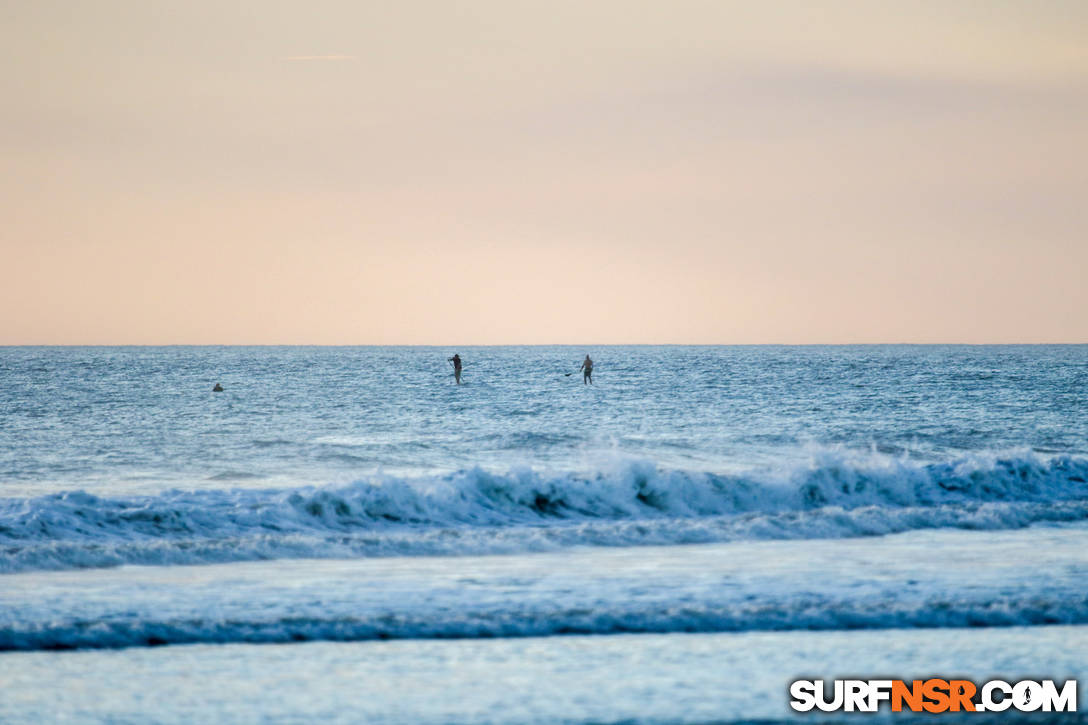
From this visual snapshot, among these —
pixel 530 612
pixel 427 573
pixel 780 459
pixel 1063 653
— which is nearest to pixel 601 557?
pixel 427 573

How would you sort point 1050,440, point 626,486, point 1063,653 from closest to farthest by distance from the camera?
point 1063,653, point 626,486, point 1050,440

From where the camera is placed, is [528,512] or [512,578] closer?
[512,578]

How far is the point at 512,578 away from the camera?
1200 centimetres

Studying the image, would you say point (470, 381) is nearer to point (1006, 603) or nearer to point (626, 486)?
point (626, 486)

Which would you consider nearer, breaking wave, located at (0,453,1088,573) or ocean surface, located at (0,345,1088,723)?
ocean surface, located at (0,345,1088,723)

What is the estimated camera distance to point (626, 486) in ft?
63.6

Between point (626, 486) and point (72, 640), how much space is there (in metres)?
11.5

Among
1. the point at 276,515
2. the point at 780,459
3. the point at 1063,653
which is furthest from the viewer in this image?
the point at 780,459

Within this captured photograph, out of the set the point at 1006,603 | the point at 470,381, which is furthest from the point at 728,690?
the point at 470,381

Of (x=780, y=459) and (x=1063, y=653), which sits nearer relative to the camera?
(x=1063, y=653)

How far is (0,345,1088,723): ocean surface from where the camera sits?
8125 millimetres

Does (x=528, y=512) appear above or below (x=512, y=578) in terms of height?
below

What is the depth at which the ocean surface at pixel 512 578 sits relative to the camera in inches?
320

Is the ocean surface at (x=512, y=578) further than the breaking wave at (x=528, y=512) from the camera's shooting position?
No
